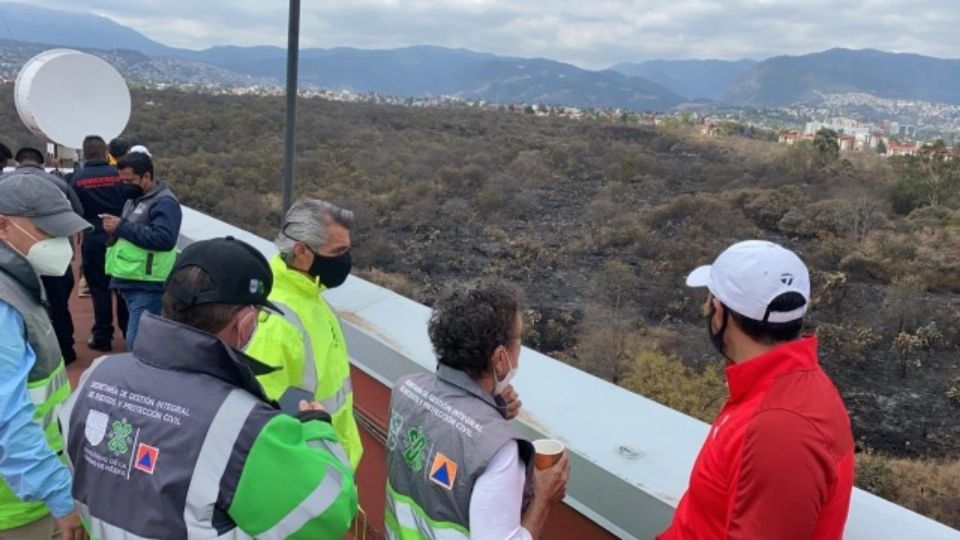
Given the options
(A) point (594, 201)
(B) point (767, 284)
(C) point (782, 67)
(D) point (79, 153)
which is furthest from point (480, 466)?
(C) point (782, 67)

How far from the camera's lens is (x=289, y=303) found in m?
2.41

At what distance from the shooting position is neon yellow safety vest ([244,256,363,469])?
7.40 feet

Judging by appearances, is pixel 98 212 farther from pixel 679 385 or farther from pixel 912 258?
pixel 912 258

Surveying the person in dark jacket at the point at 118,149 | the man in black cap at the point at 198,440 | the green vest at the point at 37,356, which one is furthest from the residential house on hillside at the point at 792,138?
the man in black cap at the point at 198,440

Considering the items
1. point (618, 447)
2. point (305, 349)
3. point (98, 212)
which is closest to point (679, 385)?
point (98, 212)

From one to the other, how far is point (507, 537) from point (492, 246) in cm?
1527

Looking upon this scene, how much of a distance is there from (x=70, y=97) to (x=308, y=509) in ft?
26.6

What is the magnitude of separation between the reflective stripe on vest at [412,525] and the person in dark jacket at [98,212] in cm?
407

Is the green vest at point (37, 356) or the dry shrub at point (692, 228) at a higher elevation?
the green vest at point (37, 356)

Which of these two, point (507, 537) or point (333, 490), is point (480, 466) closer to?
point (507, 537)

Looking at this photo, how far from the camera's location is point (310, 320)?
2.44 m

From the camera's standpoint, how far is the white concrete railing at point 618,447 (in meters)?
1.86

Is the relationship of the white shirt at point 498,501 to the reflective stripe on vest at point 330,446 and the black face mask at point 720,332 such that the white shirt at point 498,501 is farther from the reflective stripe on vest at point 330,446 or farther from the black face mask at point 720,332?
the black face mask at point 720,332

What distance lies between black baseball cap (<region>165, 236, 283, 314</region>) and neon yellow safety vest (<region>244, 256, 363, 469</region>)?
19.1 inches
